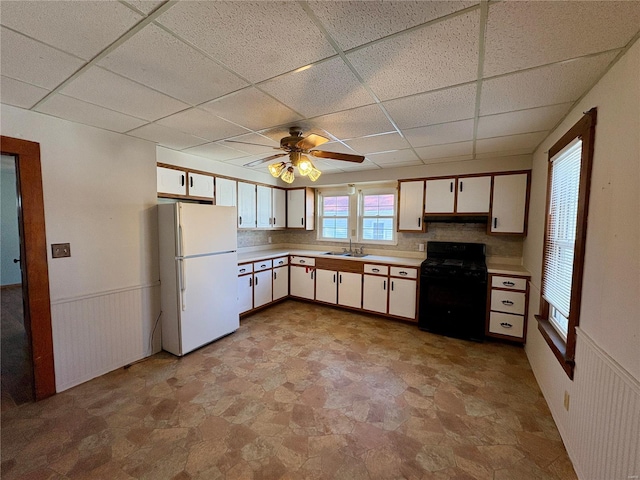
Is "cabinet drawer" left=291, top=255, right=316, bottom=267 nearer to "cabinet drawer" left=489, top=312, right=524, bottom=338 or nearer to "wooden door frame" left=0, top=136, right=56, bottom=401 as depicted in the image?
"cabinet drawer" left=489, top=312, right=524, bottom=338

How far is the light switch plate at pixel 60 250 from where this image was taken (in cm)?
223

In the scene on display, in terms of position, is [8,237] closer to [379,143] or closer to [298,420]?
[298,420]

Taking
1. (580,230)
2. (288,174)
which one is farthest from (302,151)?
(580,230)

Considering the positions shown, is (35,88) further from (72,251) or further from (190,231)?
(190,231)

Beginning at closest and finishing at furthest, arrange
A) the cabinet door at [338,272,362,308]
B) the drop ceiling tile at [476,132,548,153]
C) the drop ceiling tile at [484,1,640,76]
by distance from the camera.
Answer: the drop ceiling tile at [484,1,640,76] < the drop ceiling tile at [476,132,548,153] < the cabinet door at [338,272,362,308]

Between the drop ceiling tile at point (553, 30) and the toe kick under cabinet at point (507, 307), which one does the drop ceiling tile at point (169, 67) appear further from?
the toe kick under cabinet at point (507, 307)

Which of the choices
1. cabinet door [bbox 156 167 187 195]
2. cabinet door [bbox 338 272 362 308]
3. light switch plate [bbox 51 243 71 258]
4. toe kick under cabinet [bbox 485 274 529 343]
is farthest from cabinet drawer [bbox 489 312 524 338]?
light switch plate [bbox 51 243 71 258]

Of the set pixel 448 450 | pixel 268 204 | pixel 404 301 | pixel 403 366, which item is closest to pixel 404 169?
pixel 404 301

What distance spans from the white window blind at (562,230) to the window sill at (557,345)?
0.06 meters

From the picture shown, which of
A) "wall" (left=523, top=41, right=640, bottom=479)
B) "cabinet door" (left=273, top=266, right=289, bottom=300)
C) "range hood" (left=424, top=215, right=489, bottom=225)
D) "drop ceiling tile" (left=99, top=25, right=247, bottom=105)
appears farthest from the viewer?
"cabinet door" (left=273, top=266, right=289, bottom=300)

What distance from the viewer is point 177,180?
129 inches

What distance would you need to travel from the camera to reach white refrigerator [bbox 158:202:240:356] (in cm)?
280

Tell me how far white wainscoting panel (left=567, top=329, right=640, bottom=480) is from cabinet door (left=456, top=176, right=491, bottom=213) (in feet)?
7.46

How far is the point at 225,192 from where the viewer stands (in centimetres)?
393
